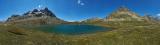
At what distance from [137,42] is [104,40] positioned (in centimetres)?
855

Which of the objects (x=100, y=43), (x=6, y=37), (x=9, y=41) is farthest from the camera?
(x=100, y=43)

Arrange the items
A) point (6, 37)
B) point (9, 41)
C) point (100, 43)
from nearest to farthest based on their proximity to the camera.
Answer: point (9, 41) < point (6, 37) < point (100, 43)

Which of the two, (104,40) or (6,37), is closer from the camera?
(6,37)

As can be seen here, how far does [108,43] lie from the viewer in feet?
224

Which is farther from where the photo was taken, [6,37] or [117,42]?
[117,42]

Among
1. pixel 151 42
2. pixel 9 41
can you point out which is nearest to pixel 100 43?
pixel 151 42

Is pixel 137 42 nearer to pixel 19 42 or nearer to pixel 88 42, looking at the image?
pixel 88 42

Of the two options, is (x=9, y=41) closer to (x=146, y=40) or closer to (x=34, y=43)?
(x=34, y=43)

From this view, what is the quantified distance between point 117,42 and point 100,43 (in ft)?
16.2

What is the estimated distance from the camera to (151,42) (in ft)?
221

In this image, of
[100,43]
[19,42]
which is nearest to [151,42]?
[100,43]

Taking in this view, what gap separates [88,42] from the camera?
69.9m

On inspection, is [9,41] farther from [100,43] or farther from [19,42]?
[100,43]

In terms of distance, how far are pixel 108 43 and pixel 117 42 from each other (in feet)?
8.95
